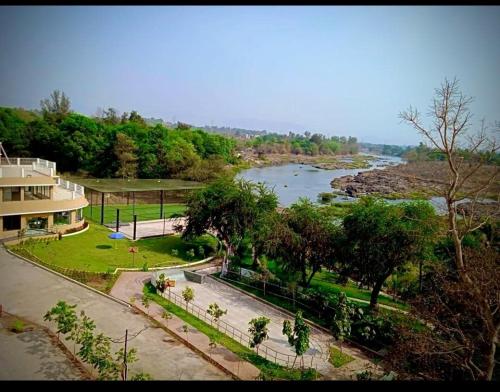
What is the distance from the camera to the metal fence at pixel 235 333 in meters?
7.26

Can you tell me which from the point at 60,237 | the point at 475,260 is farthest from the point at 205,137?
the point at 475,260

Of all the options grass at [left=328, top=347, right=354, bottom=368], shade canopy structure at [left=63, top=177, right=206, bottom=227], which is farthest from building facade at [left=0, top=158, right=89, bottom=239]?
grass at [left=328, top=347, right=354, bottom=368]

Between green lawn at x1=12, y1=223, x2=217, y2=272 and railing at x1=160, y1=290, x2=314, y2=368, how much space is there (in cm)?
252

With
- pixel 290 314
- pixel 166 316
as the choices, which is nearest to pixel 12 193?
pixel 166 316

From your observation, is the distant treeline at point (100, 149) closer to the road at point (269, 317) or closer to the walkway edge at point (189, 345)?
the road at point (269, 317)

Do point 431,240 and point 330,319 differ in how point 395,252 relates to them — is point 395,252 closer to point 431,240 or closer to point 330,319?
point 431,240

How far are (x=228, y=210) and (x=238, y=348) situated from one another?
5850 mm

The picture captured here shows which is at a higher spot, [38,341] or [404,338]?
[404,338]

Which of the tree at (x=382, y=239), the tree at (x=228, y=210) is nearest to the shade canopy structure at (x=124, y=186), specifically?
the tree at (x=228, y=210)

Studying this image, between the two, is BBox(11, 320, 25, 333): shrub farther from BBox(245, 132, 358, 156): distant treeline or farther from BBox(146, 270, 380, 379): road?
BBox(245, 132, 358, 156): distant treeline

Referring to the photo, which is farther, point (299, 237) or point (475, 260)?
point (299, 237)

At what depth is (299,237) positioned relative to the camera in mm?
10625

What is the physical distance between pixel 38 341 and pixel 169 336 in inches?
86.6

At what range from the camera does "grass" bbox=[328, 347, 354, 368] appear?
7.27 meters
